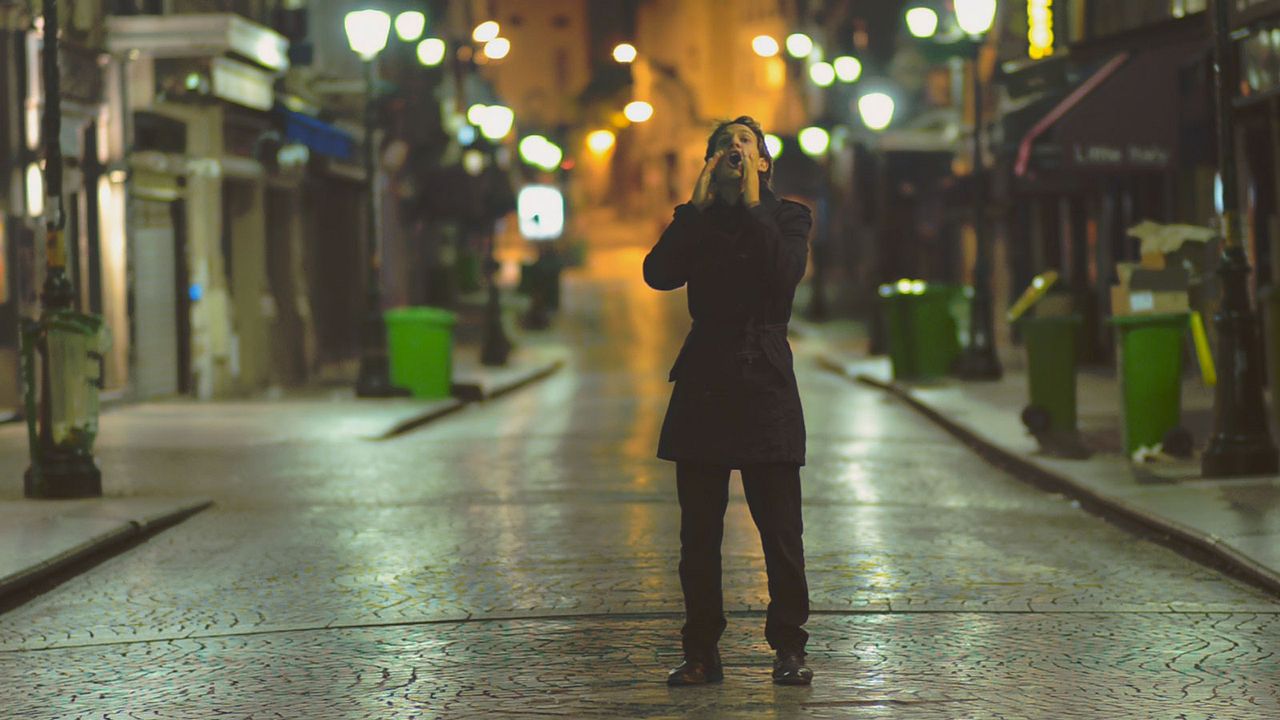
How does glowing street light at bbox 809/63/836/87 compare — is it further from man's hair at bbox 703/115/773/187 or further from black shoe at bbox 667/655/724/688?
black shoe at bbox 667/655/724/688

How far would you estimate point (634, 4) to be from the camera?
122m

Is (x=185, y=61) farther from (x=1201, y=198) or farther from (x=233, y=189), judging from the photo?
(x=1201, y=198)

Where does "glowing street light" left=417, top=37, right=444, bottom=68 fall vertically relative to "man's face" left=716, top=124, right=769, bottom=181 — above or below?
above

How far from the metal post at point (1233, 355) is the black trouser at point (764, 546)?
7023mm

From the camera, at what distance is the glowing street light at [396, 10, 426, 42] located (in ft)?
80.5

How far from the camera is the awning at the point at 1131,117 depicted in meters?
21.9

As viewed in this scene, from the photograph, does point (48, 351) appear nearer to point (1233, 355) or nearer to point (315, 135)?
point (1233, 355)

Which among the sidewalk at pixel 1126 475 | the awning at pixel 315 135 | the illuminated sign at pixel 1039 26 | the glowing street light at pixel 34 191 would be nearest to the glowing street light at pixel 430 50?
the awning at pixel 315 135

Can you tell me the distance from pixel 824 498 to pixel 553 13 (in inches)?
4239

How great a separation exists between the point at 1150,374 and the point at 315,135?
14.7m

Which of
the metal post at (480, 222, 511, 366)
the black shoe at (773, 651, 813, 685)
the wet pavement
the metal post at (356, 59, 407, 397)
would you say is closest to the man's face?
the black shoe at (773, 651, 813, 685)

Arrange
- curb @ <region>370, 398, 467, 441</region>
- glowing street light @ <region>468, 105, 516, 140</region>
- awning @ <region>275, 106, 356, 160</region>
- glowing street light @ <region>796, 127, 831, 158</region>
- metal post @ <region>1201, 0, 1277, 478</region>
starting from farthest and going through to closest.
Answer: glowing street light @ <region>796, 127, 831, 158</region>, glowing street light @ <region>468, 105, 516, 140</region>, awning @ <region>275, 106, 356, 160</region>, curb @ <region>370, 398, 467, 441</region>, metal post @ <region>1201, 0, 1277, 478</region>

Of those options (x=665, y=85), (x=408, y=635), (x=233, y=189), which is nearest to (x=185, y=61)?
(x=233, y=189)

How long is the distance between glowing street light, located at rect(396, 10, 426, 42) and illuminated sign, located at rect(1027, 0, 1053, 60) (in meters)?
9.46
